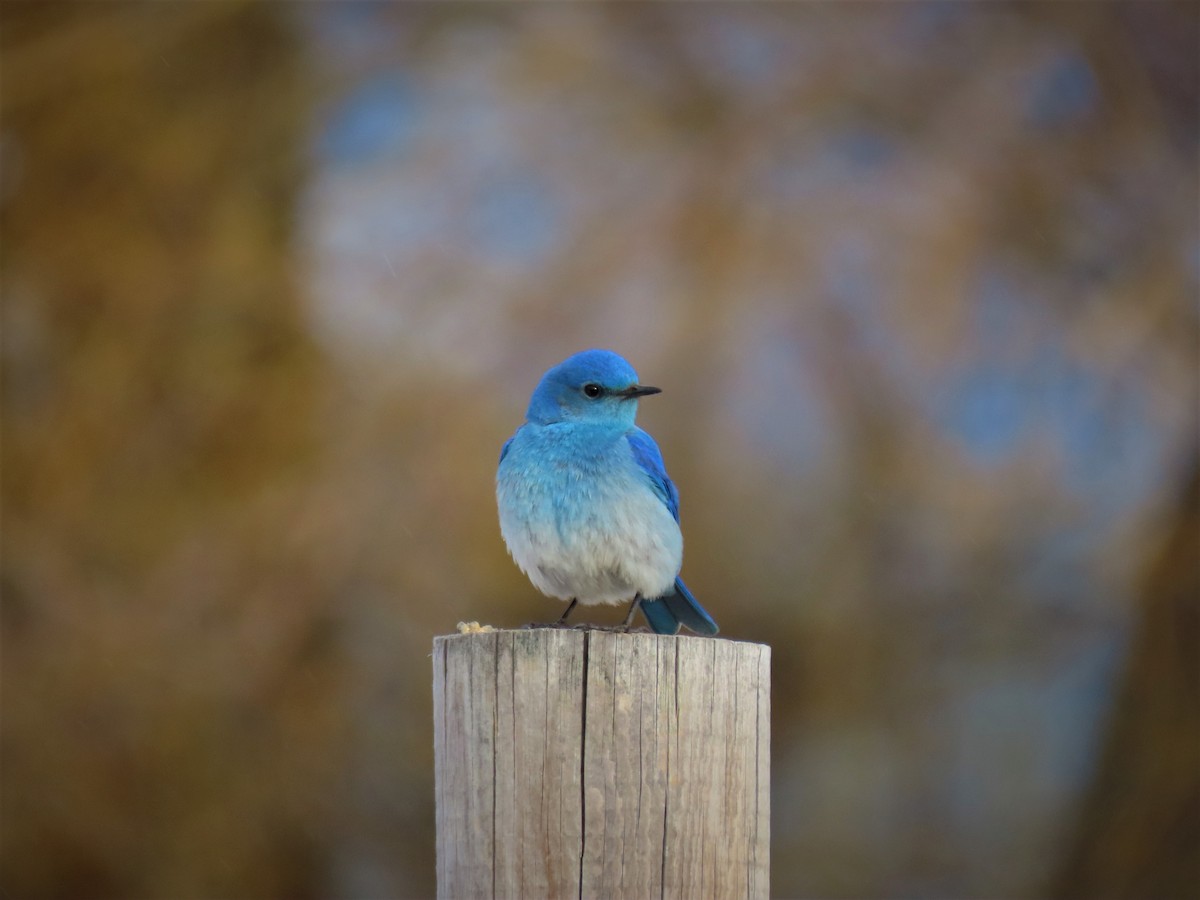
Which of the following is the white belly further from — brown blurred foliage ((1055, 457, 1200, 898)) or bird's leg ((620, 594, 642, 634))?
brown blurred foliage ((1055, 457, 1200, 898))

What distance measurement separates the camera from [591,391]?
3.96 m

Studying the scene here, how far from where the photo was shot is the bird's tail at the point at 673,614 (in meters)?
4.07

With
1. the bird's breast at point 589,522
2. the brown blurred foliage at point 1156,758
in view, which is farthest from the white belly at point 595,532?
the brown blurred foliage at point 1156,758

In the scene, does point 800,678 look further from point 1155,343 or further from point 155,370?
point 155,370

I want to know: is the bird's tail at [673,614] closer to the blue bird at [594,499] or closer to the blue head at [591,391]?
the blue bird at [594,499]

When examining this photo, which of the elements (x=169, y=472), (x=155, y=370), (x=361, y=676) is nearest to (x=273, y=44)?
(x=155, y=370)

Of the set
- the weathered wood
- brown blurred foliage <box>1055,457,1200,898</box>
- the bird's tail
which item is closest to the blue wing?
the bird's tail

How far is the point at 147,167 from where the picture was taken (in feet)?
29.1

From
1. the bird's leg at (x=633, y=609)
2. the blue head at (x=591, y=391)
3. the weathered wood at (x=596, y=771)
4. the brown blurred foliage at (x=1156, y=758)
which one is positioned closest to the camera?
the weathered wood at (x=596, y=771)

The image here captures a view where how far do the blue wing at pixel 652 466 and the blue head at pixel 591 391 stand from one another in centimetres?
6

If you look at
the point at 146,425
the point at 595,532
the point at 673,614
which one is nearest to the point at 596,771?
the point at 595,532

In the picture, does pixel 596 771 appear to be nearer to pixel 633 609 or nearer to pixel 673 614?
pixel 633 609

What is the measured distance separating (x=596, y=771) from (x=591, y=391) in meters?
1.50

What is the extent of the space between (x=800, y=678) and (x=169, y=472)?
4.23 meters
